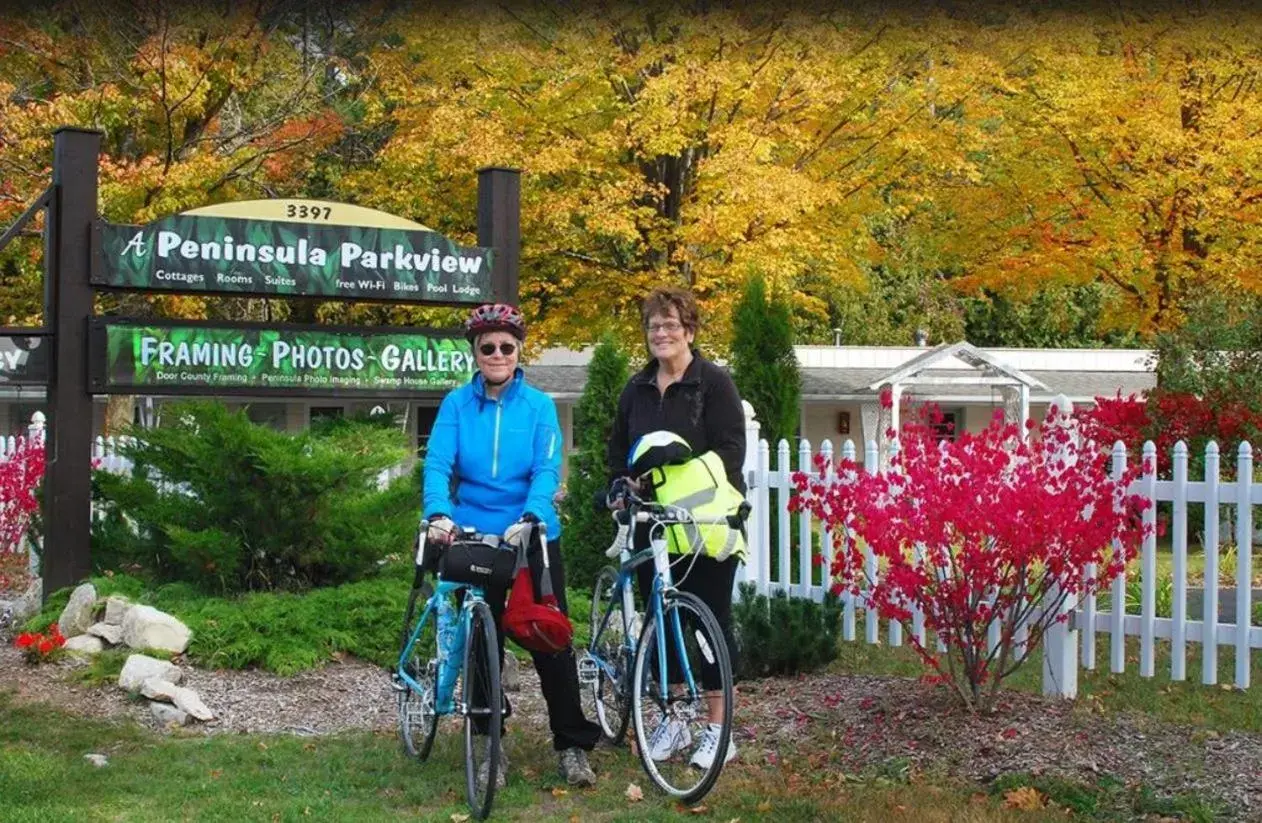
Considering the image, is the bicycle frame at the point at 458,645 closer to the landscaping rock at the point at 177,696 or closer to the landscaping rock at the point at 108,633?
the landscaping rock at the point at 177,696

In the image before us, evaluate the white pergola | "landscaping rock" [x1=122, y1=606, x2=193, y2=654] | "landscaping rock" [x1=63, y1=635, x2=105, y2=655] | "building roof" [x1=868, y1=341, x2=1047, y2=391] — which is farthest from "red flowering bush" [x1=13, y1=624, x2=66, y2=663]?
"building roof" [x1=868, y1=341, x2=1047, y2=391]

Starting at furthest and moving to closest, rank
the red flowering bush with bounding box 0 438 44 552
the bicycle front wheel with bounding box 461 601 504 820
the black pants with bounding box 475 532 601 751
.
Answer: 1. the red flowering bush with bounding box 0 438 44 552
2. the black pants with bounding box 475 532 601 751
3. the bicycle front wheel with bounding box 461 601 504 820

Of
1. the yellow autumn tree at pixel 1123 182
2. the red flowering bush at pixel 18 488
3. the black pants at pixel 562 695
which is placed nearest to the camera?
the black pants at pixel 562 695

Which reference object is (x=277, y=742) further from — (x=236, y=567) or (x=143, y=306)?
(x=143, y=306)

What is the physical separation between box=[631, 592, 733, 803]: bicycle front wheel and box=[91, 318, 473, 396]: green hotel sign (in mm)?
5171

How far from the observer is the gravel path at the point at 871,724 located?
552 centimetres

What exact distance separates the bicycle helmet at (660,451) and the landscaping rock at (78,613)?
14.3ft

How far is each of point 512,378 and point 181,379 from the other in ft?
15.8

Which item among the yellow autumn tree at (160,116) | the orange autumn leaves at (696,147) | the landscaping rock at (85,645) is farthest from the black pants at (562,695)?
the orange autumn leaves at (696,147)

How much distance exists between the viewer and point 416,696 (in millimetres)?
5945

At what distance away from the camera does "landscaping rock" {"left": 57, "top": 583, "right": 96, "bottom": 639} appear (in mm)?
8633

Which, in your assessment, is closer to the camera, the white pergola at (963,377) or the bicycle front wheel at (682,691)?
the bicycle front wheel at (682,691)

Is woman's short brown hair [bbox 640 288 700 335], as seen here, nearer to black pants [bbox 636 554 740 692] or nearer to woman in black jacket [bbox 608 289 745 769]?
woman in black jacket [bbox 608 289 745 769]

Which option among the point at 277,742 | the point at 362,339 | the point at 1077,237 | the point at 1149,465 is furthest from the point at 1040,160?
the point at 277,742
